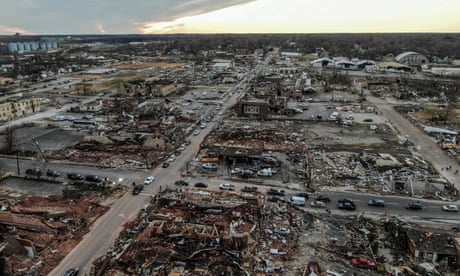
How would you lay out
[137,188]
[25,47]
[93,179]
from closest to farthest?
[137,188]
[93,179]
[25,47]

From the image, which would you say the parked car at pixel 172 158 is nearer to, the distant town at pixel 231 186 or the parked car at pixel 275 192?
the distant town at pixel 231 186

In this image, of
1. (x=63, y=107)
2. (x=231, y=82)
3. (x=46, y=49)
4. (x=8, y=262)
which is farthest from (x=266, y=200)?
(x=46, y=49)

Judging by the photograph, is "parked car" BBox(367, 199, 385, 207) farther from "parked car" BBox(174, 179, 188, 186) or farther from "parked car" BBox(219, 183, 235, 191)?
"parked car" BBox(174, 179, 188, 186)

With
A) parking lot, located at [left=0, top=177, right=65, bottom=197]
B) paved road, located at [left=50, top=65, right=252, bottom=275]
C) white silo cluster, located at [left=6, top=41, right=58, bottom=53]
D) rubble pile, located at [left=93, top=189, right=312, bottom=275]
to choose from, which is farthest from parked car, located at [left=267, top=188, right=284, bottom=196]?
white silo cluster, located at [left=6, top=41, right=58, bottom=53]

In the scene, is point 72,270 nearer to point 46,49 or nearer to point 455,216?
point 455,216

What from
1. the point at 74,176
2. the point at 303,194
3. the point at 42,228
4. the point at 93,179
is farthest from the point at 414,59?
the point at 42,228

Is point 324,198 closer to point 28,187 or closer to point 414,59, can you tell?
point 28,187
